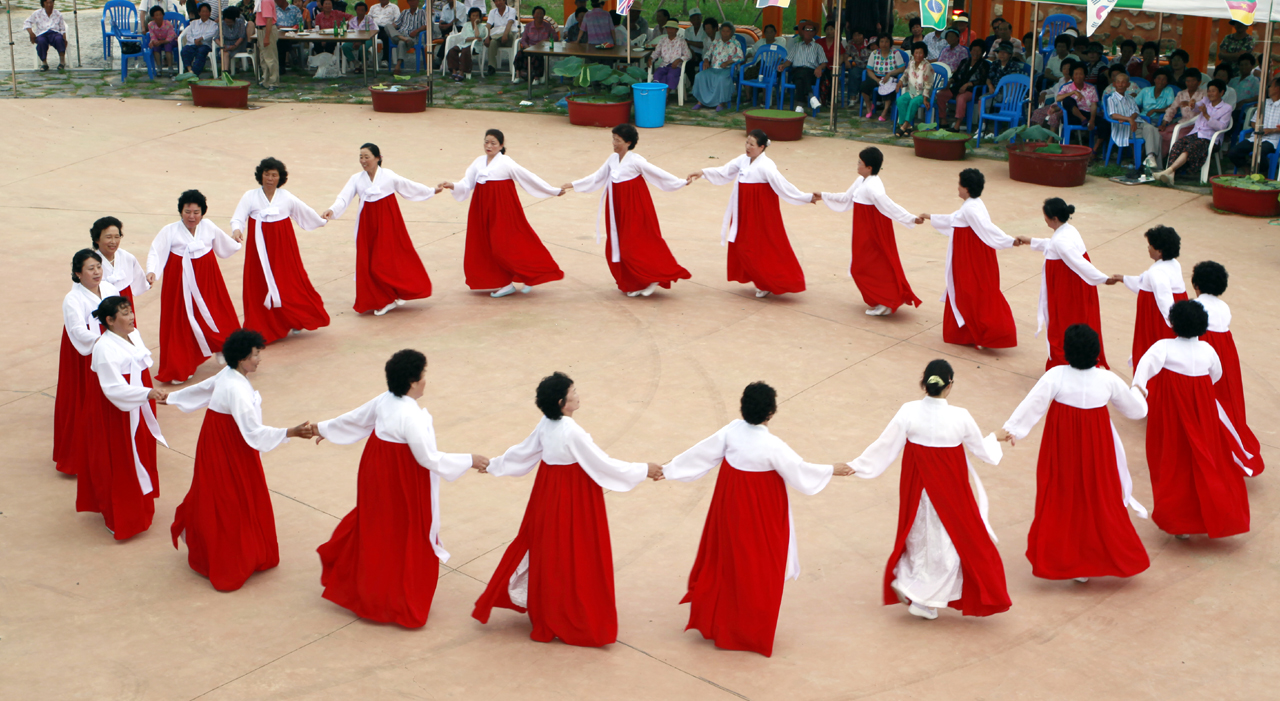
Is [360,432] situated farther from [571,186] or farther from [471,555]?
[571,186]

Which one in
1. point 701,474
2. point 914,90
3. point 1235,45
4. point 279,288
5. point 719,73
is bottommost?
point 701,474

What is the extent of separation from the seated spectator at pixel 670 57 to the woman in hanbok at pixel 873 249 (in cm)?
849

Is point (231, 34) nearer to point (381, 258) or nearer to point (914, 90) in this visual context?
point (914, 90)

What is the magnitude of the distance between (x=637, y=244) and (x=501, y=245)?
1092mm

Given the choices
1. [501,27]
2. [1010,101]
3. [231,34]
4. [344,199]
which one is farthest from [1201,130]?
[231,34]

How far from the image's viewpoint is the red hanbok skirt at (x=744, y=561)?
5.17 meters

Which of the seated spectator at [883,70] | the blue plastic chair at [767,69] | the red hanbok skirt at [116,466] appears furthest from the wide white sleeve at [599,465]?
the blue plastic chair at [767,69]

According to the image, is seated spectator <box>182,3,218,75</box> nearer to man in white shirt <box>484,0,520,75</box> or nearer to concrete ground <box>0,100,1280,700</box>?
man in white shirt <box>484,0,520,75</box>

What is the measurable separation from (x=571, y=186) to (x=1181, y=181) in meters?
7.47

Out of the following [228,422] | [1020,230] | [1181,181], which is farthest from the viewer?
[1181,181]

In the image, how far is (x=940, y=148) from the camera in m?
14.3

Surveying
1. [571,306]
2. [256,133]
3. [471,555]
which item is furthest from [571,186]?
[256,133]

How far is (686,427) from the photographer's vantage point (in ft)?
24.9

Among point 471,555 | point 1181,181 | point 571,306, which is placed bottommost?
point 471,555
